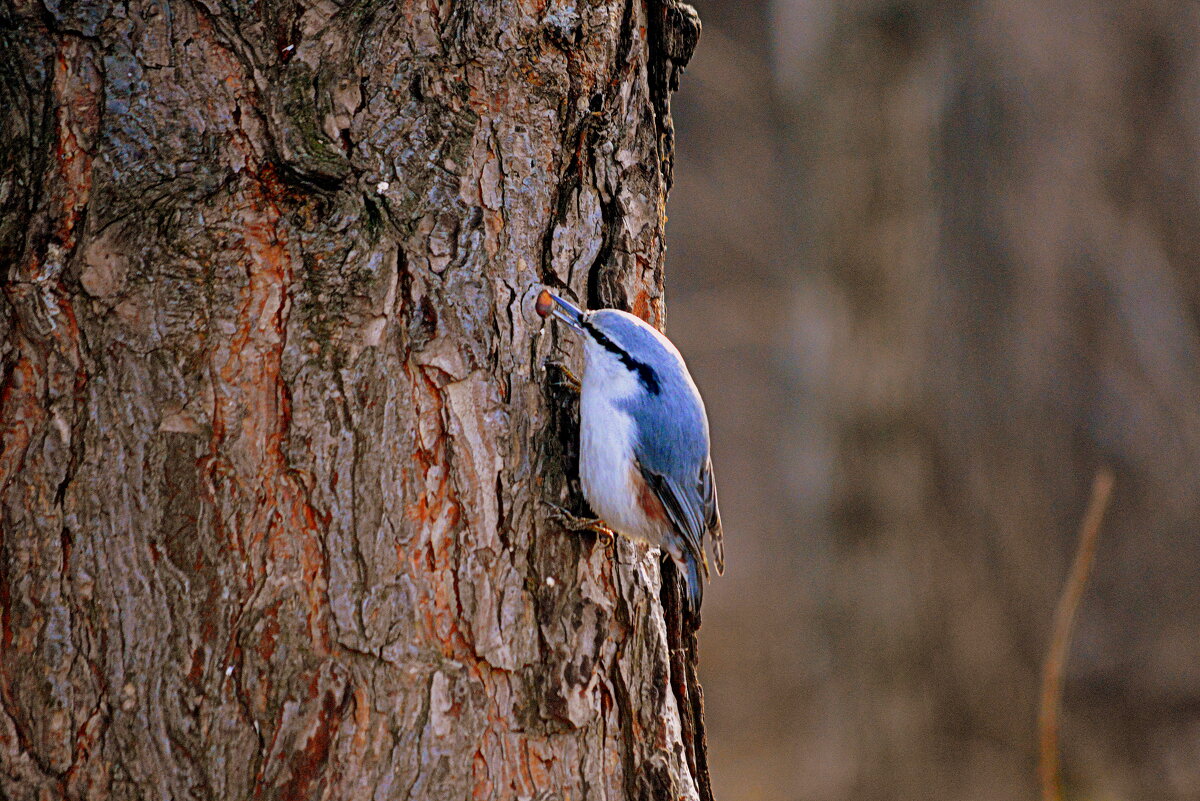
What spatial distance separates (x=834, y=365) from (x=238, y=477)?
3777 mm

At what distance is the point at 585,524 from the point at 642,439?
352 mm

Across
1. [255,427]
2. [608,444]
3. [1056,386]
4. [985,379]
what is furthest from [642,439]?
[1056,386]

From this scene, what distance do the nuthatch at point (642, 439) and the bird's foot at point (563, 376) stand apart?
0.01 metres

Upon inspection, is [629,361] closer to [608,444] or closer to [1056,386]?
[608,444]

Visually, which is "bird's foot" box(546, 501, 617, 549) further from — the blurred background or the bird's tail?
the blurred background

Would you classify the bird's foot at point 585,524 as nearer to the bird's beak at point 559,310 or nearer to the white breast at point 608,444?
the white breast at point 608,444

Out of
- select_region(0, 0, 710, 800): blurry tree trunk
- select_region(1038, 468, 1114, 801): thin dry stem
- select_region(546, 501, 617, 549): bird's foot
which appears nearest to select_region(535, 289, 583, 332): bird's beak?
select_region(0, 0, 710, 800): blurry tree trunk

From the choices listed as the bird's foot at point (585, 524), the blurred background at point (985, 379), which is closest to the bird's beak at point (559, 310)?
the bird's foot at point (585, 524)

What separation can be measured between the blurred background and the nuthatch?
9.35 feet

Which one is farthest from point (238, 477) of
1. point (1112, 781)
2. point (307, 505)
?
point (1112, 781)

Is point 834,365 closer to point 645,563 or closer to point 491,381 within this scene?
point 645,563

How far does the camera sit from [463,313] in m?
1.77

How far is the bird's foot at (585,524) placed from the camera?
6.12 feet

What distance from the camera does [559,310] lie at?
6.23 ft
